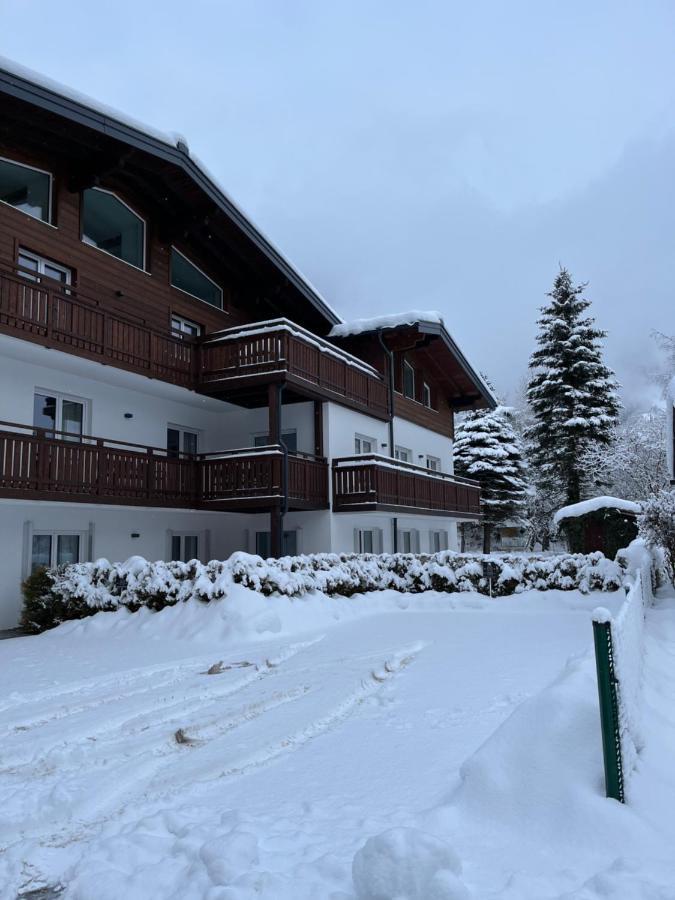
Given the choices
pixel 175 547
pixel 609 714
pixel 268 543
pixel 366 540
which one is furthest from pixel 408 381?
pixel 609 714

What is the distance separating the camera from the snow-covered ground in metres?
3.30

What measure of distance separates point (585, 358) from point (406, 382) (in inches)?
581

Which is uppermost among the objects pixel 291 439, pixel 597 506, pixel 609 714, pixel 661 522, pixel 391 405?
pixel 391 405

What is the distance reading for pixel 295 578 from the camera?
12695 millimetres

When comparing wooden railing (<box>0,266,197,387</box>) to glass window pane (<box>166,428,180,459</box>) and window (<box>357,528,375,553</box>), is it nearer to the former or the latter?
glass window pane (<box>166,428,180,459</box>)

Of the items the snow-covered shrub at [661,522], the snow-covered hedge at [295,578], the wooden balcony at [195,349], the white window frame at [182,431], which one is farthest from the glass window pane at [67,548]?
the snow-covered shrub at [661,522]

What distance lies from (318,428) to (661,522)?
871 centimetres

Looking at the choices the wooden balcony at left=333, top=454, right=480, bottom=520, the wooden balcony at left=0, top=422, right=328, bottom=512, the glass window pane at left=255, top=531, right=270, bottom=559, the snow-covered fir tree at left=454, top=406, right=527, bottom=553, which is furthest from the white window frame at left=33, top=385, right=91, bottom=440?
the snow-covered fir tree at left=454, top=406, right=527, bottom=553

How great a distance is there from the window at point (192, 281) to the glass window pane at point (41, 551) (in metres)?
7.27

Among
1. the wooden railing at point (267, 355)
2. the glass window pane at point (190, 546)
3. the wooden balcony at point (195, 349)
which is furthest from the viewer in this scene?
the glass window pane at point (190, 546)

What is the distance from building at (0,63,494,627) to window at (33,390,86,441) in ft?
0.10

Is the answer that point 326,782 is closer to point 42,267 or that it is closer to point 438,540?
point 42,267

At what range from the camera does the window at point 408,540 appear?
24.1m

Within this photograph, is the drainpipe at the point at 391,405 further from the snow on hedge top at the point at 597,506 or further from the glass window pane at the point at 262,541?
the snow on hedge top at the point at 597,506
